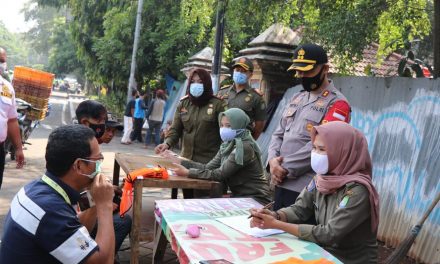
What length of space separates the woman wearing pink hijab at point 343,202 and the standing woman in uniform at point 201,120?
209 centimetres

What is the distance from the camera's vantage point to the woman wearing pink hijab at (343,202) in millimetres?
2619

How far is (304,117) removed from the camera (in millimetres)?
3600

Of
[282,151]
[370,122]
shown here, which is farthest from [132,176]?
[370,122]

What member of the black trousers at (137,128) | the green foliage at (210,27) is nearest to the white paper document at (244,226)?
the green foliage at (210,27)

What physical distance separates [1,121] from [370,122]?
4028 millimetres

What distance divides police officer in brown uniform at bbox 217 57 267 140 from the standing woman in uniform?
0.42 m

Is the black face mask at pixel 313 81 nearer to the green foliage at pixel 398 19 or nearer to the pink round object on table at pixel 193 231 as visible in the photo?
the pink round object on table at pixel 193 231

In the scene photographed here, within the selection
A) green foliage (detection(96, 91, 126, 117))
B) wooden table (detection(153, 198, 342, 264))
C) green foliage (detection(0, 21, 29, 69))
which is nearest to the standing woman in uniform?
wooden table (detection(153, 198, 342, 264))

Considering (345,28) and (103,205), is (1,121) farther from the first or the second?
(345,28)

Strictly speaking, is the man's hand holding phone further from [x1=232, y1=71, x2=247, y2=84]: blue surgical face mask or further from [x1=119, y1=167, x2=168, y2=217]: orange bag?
[x1=232, y1=71, x2=247, y2=84]: blue surgical face mask

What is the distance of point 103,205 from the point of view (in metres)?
2.31

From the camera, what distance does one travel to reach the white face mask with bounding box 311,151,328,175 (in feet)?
8.96

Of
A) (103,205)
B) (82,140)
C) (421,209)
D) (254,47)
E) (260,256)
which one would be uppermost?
(254,47)

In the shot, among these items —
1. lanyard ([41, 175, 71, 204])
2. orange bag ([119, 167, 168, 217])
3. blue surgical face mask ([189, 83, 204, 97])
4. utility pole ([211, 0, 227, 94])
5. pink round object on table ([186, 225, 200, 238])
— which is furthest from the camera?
utility pole ([211, 0, 227, 94])
